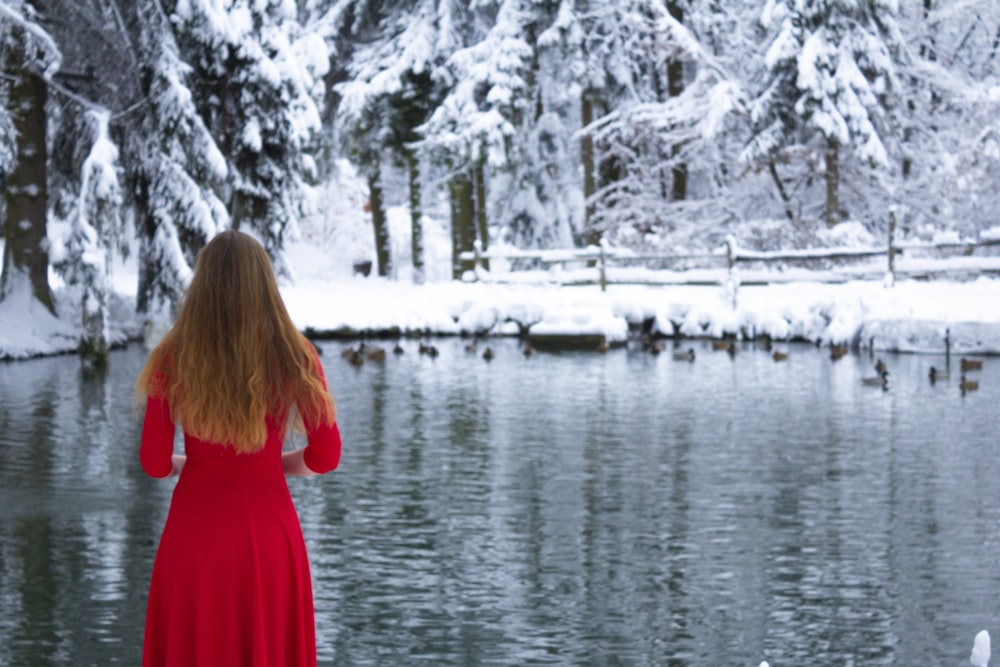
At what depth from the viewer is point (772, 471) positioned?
13484 mm

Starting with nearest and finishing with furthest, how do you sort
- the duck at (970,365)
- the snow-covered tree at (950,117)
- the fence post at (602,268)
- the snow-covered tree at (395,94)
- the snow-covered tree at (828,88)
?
the duck at (970,365) → the fence post at (602,268) → the snow-covered tree at (828,88) → the snow-covered tree at (950,117) → the snow-covered tree at (395,94)

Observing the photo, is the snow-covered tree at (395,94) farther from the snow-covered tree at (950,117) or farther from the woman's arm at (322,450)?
the woman's arm at (322,450)

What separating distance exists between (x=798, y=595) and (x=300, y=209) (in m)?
23.3

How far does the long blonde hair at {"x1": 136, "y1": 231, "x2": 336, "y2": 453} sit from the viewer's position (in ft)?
13.3

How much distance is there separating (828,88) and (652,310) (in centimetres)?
775

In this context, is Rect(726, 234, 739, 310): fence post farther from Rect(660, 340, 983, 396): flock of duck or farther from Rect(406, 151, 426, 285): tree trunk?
Rect(406, 151, 426, 285): tree trunk

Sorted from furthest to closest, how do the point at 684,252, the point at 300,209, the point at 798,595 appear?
the point at 684,252
the point at 300,209
the point at 798,595

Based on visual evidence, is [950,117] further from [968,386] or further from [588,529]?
[588,529]

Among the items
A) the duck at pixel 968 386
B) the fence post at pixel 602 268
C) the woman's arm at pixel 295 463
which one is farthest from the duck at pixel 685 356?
the woman's arm at pixel 295 463

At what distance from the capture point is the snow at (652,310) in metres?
26.6

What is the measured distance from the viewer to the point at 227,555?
4164 millimetres

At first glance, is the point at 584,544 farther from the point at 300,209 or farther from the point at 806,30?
the point at 806,30

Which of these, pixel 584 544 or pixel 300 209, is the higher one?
pixel 300 209

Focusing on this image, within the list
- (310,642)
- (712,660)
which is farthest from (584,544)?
(310,642)
